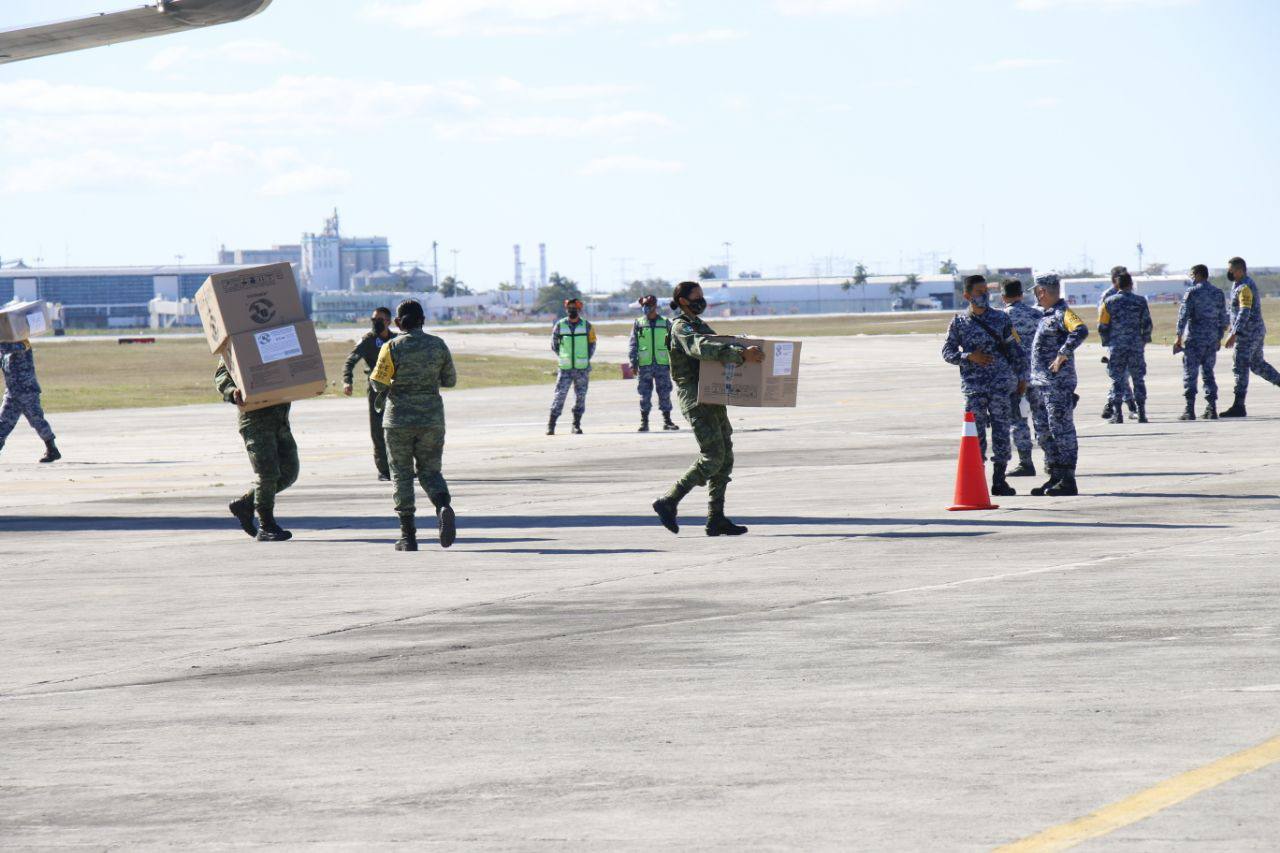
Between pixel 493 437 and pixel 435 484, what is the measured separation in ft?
41.6

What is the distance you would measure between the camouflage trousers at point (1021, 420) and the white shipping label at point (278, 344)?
21.1 ft

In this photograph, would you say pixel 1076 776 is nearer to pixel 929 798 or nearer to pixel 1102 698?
pixel 929 798

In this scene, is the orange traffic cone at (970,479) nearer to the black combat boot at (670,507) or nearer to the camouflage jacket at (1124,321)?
the black combat boot at (670,507)

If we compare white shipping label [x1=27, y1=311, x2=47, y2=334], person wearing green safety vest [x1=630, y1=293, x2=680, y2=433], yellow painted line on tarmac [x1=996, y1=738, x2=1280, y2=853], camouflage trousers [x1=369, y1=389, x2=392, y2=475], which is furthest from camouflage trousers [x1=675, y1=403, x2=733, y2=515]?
person wearing green safety vest [x1=630, y1=293, x2=680, y2=433]

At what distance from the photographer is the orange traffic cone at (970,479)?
562 inches

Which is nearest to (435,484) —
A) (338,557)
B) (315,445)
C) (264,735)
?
(338,557)

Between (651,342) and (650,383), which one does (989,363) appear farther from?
(650,383)

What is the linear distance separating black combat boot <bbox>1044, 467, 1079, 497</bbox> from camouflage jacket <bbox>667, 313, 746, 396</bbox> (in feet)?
12.8

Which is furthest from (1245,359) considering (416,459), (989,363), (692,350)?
(416,459)

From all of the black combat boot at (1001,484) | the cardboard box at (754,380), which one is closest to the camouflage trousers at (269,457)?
the cardboard box at (754,380)

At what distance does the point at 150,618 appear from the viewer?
387 inches

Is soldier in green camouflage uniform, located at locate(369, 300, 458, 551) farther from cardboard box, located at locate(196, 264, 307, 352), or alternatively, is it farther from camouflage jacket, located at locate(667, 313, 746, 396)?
camouflage jacket, located at locate(667, 313, 746, 396)

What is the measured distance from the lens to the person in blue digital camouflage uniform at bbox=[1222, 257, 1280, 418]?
23.5 metres

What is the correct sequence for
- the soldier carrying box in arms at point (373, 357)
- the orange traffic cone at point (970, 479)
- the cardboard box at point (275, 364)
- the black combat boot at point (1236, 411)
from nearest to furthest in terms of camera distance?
the cardboard box at point (275, 364) → the orange traffic cone at point (970, 479) → the soldier carrying box in arms at point (373, 357) → the black combat boot at point (1236, 411)
